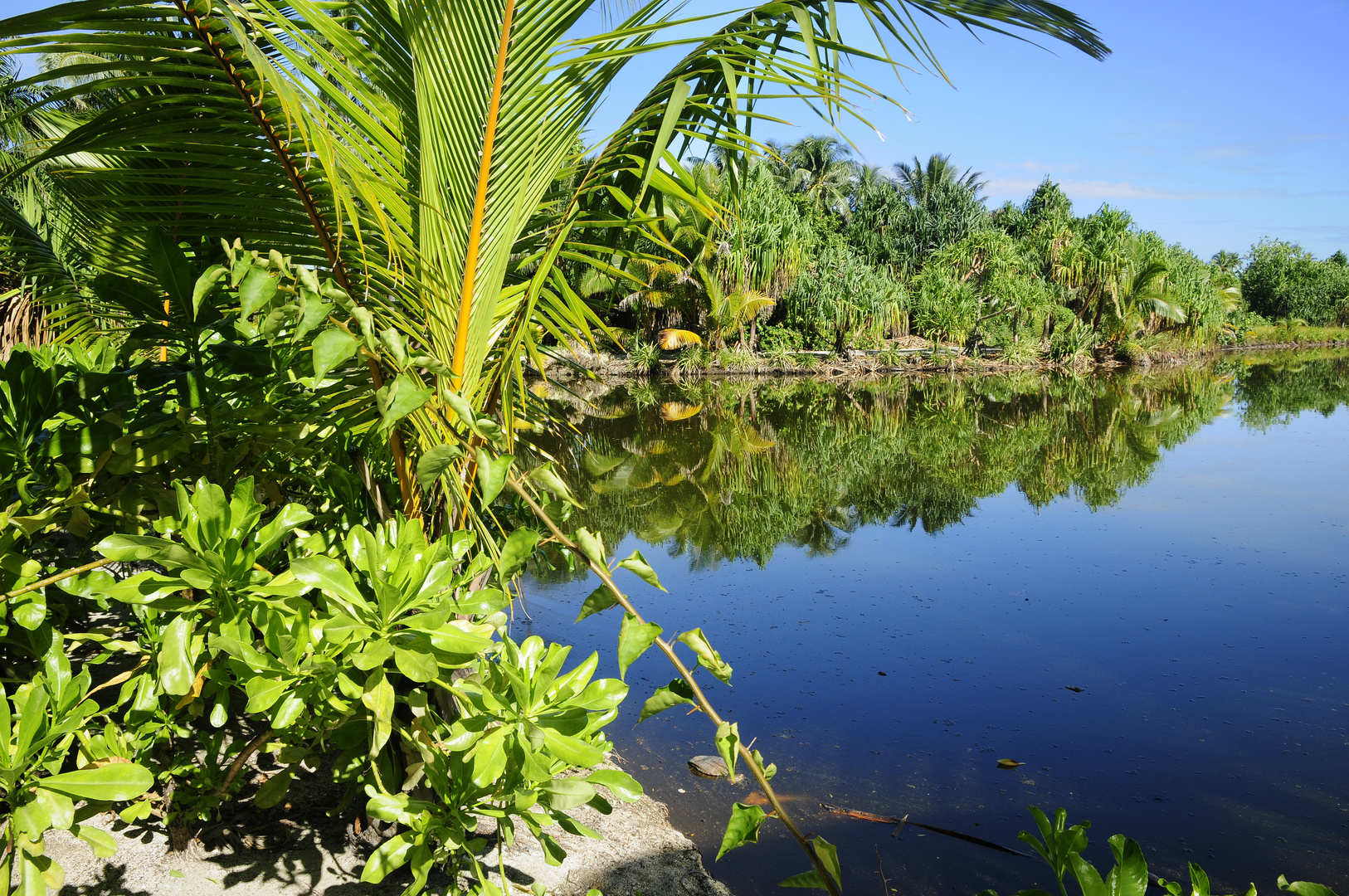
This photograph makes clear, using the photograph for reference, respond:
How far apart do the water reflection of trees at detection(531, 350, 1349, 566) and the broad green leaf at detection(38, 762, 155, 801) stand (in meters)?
5.14

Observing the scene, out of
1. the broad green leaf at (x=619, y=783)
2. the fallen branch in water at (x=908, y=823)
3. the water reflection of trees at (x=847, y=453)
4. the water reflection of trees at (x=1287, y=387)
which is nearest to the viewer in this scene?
the broad green leaf at (x=619, y=783)

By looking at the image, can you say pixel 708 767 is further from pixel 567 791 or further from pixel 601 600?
pixel 601 600

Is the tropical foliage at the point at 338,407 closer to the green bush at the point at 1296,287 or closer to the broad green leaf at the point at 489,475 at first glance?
the broad green leaf at the point at 489,475

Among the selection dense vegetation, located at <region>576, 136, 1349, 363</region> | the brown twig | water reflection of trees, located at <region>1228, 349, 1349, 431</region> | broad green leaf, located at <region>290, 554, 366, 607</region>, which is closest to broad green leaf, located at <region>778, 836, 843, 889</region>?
broad green leaf, located at <region>290, 554, 366, 607</region>

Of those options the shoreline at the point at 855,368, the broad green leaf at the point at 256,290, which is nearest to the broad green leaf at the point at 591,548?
the broad green leaf at the point at 256,290

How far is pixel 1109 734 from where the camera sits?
12.4ft

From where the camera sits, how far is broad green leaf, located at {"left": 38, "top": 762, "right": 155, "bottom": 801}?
125 centimetres

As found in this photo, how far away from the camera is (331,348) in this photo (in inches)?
46.8

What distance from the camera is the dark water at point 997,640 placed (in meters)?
3.12

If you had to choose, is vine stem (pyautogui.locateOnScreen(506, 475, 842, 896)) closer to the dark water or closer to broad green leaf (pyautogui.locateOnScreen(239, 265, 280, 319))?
broad green leaf (pyautogui.locateOnScreen(239, 265, 280, 319))

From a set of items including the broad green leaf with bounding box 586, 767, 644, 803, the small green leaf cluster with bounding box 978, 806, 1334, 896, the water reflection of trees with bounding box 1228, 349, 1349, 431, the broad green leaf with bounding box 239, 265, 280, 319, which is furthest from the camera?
the water reflection of trees with bounding box 1228, 349, 1349, 431

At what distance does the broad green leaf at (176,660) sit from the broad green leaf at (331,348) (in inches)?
21.5

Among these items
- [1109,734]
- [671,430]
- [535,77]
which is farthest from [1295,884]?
[671,430]

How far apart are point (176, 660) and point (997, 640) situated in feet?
14.8
